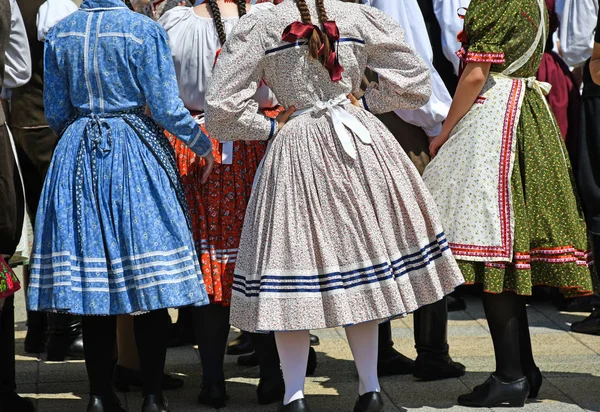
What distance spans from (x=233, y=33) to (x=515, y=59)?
112 cm

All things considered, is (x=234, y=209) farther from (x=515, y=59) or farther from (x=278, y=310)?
(x=515, y=59)

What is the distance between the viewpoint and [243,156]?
164 inches

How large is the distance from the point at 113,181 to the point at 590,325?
275cm

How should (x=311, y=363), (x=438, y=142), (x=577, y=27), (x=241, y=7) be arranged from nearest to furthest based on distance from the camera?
(x=438, y=142) < (x=241, y=7) < (x=311, y=363) < (x=577, y=27)

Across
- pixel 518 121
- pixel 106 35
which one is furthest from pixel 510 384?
pixel 106 35

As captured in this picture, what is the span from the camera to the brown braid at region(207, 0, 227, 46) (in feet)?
13.8

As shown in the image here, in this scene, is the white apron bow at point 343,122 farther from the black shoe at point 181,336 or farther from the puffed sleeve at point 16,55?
the black shoe at point 181,336

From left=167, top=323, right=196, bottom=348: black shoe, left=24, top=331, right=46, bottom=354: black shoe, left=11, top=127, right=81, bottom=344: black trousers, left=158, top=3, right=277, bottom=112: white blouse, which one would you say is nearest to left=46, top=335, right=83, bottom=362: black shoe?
left=11, top=127, right=81, bottom=344: black trousers

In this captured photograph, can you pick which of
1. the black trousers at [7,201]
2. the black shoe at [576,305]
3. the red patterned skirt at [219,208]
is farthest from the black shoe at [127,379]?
the black shoe at [576,305]

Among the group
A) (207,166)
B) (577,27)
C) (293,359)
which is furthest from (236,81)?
(577,27)

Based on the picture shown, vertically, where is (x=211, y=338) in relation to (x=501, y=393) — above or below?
above

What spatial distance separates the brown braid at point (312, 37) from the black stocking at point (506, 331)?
1.19 metres

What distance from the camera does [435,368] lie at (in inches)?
177

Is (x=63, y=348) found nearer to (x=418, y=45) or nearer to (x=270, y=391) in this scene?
(x=270, y=391)
